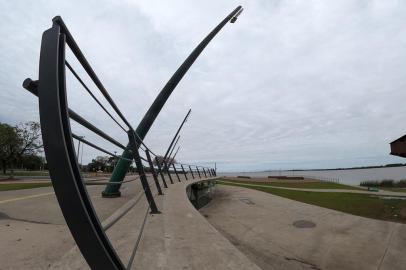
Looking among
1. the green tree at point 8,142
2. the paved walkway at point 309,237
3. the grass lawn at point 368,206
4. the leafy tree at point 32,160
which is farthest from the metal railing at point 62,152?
the leafy tree at point 32,160

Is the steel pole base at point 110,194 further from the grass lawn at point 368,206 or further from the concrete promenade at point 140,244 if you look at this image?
the grass lawn at point 368,206

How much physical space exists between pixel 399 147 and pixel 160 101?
525 inches

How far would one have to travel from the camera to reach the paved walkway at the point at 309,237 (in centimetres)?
1162

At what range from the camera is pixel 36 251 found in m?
4.70

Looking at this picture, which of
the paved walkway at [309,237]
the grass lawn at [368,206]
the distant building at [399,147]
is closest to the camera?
the paved walkway at [309,237]

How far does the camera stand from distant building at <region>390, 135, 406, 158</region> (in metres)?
19.2

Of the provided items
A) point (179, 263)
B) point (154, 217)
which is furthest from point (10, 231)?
point (179, 263)

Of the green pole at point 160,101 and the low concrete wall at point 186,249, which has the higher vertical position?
the green pole at point 160,101

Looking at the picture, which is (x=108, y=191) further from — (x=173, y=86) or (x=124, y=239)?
(x=124, y=239)

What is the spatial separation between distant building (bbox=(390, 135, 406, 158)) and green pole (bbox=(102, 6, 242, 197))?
10.9 meters

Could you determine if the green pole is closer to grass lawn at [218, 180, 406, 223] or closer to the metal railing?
the metal railing

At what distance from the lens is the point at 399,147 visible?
19.7m

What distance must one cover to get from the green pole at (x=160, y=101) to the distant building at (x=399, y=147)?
10897mm

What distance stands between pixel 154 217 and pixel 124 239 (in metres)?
1.96
